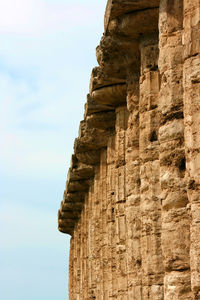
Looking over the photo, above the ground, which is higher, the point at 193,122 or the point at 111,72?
the point at 111,72

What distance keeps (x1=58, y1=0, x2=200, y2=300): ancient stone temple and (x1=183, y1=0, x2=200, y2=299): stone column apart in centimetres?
2

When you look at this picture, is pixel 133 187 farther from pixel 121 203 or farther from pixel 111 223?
pixel 111 223

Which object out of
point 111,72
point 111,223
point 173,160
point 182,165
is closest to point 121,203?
point 111,223

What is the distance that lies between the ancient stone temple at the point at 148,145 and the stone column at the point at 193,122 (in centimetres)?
2

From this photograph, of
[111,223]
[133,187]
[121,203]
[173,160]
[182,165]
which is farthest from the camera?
[111,223]

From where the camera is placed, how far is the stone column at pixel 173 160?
533 inches

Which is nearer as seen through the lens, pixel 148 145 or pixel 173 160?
pixel 173 160

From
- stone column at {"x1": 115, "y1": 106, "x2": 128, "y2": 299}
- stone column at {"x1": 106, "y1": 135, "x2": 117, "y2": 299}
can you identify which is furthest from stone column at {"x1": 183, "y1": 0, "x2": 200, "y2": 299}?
stone column at {"x1": 106, "y1": 135, "x2": 117, "y2": 299}

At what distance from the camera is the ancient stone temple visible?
12.5 meters

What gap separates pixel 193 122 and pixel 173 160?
6.92 feet

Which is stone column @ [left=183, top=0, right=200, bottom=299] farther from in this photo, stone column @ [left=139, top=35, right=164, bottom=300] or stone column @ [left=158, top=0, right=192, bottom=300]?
stone column @ [left=139, top=35, right=164, bottom=300]

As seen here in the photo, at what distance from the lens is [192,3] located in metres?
12.7

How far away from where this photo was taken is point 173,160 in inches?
559

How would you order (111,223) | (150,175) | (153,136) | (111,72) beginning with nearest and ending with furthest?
(150,175)
(153,136)
(111,72)
(111,223)
